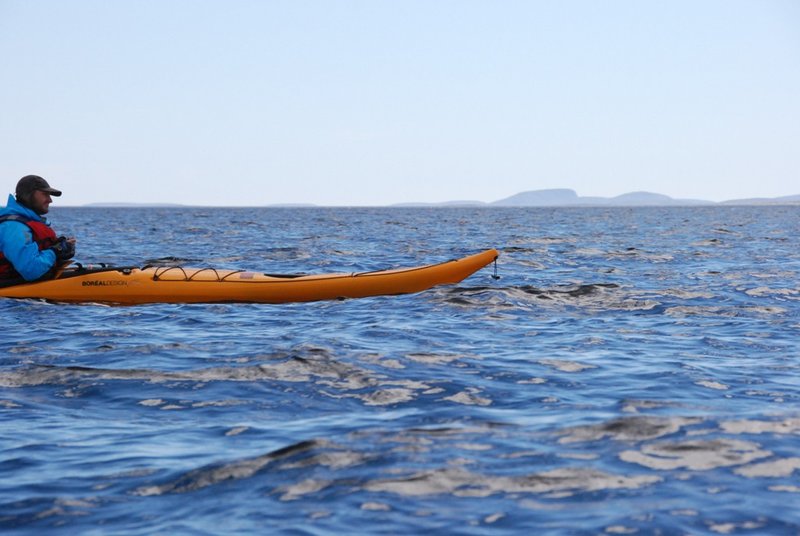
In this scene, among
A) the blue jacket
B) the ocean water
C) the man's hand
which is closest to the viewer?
the ocean water

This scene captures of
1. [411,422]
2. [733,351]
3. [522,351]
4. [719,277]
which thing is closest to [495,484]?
[411,422]

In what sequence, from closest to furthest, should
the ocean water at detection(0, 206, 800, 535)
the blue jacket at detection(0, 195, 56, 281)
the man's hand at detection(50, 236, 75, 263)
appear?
the ocean water at detection(0, 206, 800, 535) < the blue jacket at detection(0, 195, 56, 281) < the man's hand at detection(50, 236, 75, 263)

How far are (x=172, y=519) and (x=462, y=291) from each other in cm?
904

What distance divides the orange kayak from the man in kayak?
28 cm

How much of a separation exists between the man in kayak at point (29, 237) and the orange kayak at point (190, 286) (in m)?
0.28

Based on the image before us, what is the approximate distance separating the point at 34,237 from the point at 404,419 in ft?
25.3

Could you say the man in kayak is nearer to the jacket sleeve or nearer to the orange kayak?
the jacket sleeve

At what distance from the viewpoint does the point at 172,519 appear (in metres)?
3.96

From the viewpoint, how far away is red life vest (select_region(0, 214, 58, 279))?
11242mm

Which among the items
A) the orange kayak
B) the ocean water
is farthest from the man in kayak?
the ocean water

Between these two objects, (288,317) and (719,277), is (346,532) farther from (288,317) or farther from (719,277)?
(719,277)

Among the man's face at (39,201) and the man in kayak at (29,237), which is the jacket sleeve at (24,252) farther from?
the man's face at (39,201)

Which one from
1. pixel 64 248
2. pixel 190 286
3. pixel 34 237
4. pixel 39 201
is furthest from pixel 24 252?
pixel 190 286

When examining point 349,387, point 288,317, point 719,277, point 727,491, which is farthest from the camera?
point 719,277
